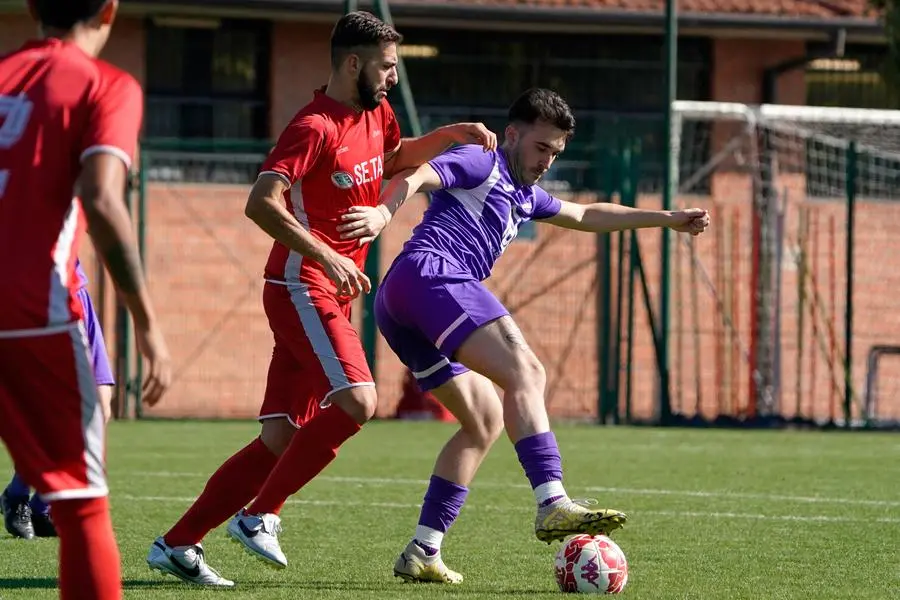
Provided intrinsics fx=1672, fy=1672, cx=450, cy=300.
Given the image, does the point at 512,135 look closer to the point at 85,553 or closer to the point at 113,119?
the point at 113,119

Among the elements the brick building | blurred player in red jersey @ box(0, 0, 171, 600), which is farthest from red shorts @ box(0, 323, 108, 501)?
the brick building

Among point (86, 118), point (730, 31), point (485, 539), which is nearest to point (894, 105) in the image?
point (730, 31)

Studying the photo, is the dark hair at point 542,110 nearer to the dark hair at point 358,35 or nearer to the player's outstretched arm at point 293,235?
the dark hair at point 358,35

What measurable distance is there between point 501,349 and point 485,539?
1.68 meters

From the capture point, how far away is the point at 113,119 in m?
4.07

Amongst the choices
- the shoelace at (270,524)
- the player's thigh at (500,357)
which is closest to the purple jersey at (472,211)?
the player's thigh at (500,357)

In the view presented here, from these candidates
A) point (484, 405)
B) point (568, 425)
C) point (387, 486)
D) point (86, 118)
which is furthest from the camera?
point (568, 425)

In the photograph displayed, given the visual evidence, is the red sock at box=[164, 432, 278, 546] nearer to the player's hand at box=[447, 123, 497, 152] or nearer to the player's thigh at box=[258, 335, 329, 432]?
the player's thigh at box=[258, 335, 329, 432]

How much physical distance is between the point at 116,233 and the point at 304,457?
2.32m

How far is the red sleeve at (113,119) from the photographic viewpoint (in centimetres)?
405

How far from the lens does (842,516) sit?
873 centimetres

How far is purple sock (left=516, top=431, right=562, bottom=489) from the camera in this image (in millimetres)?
6078

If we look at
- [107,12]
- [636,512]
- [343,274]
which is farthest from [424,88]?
[107,12]

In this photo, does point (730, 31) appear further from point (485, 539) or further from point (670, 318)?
point (485, 539)
